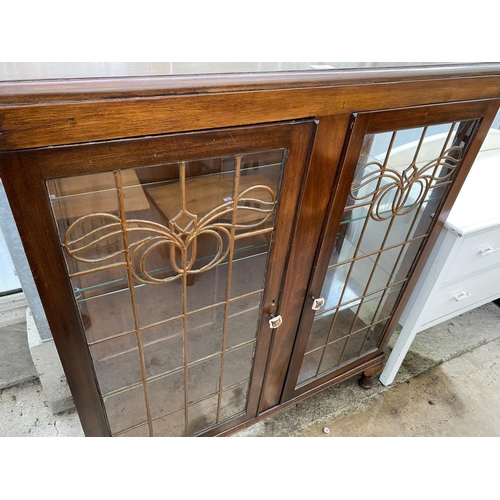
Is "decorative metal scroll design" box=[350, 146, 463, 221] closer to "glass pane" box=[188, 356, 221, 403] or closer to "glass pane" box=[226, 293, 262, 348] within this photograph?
"glass pane" box=[226, 293, 262, 348]

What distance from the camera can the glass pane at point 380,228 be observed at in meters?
0.83

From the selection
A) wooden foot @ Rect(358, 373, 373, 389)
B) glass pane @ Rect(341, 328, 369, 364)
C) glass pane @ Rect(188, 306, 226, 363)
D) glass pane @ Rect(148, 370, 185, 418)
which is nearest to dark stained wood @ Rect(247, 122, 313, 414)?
glass pane @ Rect(188, 306, 226, 363)

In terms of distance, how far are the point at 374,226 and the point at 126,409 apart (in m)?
0.77

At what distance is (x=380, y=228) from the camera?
978mm

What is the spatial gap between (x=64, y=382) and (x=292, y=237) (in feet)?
3.12

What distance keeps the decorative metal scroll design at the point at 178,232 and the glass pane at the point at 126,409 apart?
35 centimetres

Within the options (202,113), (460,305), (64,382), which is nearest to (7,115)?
(202,113)

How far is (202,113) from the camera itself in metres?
0.54

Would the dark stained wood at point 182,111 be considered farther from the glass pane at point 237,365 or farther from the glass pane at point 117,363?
the glass pane at point 237,365

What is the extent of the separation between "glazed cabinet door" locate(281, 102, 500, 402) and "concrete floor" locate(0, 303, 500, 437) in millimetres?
194

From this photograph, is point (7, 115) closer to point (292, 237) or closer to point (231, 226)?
point (231, 226)

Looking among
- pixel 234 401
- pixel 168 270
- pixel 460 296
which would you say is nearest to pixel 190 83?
pixel 168 270

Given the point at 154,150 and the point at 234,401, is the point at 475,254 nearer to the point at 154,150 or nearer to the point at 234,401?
the point at 234,401

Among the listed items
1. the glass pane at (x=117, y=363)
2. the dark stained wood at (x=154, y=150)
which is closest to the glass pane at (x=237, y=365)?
the glass pane at (x=117, y=363)
